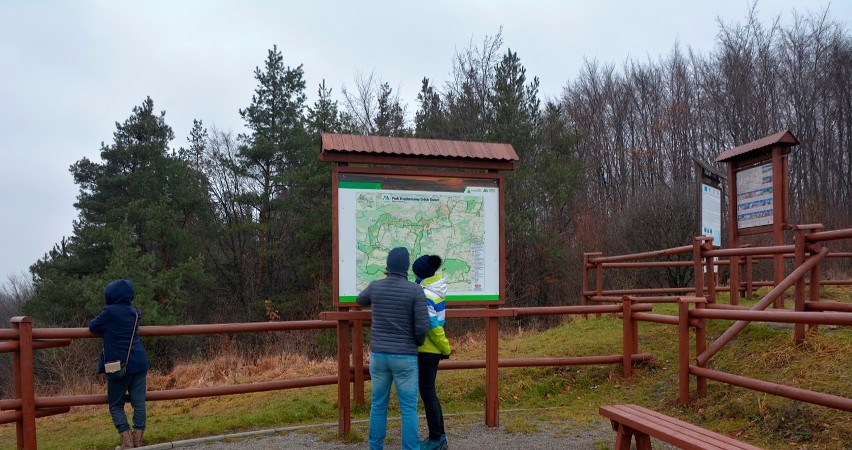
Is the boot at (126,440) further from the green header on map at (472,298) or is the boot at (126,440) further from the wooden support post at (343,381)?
the green header on map at (472,298)

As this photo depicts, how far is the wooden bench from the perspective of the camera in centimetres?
409

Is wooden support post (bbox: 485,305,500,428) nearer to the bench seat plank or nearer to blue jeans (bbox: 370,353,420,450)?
blue jeans (bbox: 370,353,420,450)

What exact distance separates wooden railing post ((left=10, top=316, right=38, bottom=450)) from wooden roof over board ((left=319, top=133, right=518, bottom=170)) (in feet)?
9.77

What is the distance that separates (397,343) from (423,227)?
1.57m

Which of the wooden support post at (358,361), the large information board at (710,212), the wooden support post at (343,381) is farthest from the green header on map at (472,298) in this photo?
the large information board at (710,212)

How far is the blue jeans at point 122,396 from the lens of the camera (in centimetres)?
600

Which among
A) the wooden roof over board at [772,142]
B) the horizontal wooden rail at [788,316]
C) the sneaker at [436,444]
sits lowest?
the sneaker at [436,444]

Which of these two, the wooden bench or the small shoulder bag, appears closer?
the wooden bench

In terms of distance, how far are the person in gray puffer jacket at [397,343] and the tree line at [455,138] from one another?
1728 centimetres

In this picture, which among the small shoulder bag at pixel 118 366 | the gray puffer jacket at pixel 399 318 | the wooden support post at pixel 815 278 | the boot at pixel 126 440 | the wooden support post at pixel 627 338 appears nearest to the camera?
the gray puffer jacket at pixel 399 318

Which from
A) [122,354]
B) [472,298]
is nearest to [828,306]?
[472,298]

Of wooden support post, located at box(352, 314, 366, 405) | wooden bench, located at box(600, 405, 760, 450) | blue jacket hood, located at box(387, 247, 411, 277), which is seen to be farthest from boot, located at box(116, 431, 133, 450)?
wooden bench, located at box(600, 405, 760, 450)

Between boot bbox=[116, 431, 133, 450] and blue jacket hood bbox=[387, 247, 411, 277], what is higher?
blue jacket hood bbox=[387, 247, 411, 277]

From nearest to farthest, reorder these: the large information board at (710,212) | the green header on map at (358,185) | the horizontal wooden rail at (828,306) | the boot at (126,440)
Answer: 1. the boot at (126,440)
2. the green header on map at (358,185)
3. the horizontal wooden rail at (828,306)
4. the large information board at (710,212)
